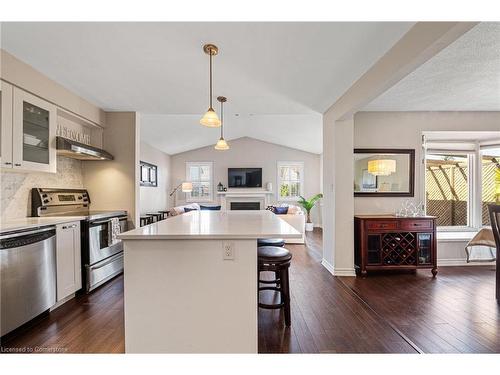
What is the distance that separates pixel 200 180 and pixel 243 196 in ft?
5.23

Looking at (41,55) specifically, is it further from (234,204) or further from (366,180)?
(234,204)

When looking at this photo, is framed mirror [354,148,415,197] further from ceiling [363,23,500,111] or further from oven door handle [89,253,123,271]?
oven door handle [89,253,123,271]

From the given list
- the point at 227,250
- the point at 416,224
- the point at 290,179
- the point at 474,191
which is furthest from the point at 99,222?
the point at 290,179

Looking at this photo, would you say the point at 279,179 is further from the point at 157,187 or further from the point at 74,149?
the point at 74,149

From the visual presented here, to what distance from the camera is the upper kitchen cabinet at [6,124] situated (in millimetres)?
2082

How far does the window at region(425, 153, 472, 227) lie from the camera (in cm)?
416

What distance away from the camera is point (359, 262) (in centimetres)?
341

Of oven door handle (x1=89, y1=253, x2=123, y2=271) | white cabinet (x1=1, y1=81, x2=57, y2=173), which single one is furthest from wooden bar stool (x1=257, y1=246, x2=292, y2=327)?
white cabinet (x1=1, y1=81, x2=57, y2=173)

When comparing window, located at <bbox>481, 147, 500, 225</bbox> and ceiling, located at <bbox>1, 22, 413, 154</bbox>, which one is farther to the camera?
window, located at <bbox>481, 147, 500, 225</bbox>

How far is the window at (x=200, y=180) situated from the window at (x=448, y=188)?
603 centimetres

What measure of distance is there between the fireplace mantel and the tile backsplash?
5.03 meters

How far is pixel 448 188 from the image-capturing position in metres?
4.20

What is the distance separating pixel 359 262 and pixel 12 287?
365cm
